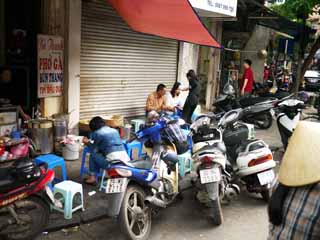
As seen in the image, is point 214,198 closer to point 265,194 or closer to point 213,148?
point 213,148

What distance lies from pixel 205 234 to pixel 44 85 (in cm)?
388

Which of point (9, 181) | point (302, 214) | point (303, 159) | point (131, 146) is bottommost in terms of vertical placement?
point (131, 146)

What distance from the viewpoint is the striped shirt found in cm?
167

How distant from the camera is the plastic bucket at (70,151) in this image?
6.09 metres

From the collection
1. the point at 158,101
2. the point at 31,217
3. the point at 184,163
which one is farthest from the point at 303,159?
the point at 158,101

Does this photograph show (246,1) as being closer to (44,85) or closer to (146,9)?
(146,9)

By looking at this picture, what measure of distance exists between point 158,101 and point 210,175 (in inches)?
154

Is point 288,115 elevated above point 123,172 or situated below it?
above

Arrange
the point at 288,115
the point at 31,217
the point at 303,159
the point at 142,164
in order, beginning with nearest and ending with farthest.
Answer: the point at 303,159
the point at 31,217
the point at 142,164
the point at 288,115

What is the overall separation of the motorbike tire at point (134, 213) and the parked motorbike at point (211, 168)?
0.72 meters

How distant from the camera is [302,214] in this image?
5.58 ft

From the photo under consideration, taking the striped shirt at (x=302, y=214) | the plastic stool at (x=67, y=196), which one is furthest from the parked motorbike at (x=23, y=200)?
the striped shirt at (x=302, y=214)

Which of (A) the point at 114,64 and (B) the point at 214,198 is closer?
(B) the point at 214,198

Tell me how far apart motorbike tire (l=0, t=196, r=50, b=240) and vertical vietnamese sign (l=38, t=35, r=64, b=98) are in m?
3.10
